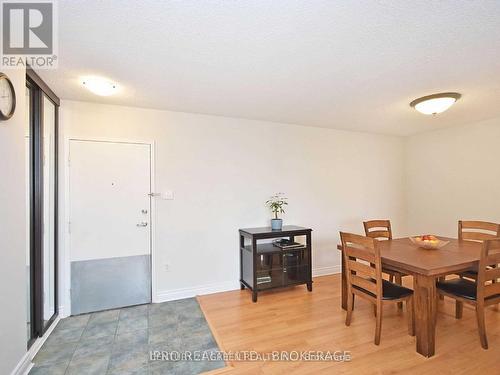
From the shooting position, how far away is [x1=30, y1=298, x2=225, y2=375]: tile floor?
1.98 metres

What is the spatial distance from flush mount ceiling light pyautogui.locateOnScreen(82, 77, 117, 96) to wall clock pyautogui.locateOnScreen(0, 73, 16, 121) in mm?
688

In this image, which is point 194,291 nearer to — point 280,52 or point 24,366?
point 24,366

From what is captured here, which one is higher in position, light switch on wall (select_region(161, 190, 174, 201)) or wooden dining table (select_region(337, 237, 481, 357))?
light switch on wall (select_region(161, 190, 174, 201))

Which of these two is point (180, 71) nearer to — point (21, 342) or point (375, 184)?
point (21, 342)

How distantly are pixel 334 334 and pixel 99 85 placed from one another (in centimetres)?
317

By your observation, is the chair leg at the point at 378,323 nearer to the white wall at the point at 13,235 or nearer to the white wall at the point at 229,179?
the white wall at the point at 229,179

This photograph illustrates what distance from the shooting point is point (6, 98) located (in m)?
1.68

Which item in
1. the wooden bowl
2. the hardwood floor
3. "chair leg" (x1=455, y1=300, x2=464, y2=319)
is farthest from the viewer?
"chair leg" (x1=455, y1=300, x2=464, y2=319)

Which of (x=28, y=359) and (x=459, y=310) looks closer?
(x=28, y=359)

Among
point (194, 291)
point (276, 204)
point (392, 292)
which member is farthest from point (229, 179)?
point (392, 292)

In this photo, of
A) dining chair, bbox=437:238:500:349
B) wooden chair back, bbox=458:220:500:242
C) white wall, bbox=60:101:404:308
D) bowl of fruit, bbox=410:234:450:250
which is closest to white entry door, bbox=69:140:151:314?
white wall, bbox=60:101:404:308

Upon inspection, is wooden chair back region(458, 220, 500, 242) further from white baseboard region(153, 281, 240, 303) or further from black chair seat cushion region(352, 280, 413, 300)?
white baseboard region(153, 281, 240, 303)

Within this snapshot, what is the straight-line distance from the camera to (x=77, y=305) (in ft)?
9.32

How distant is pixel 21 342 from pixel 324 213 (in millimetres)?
3700
